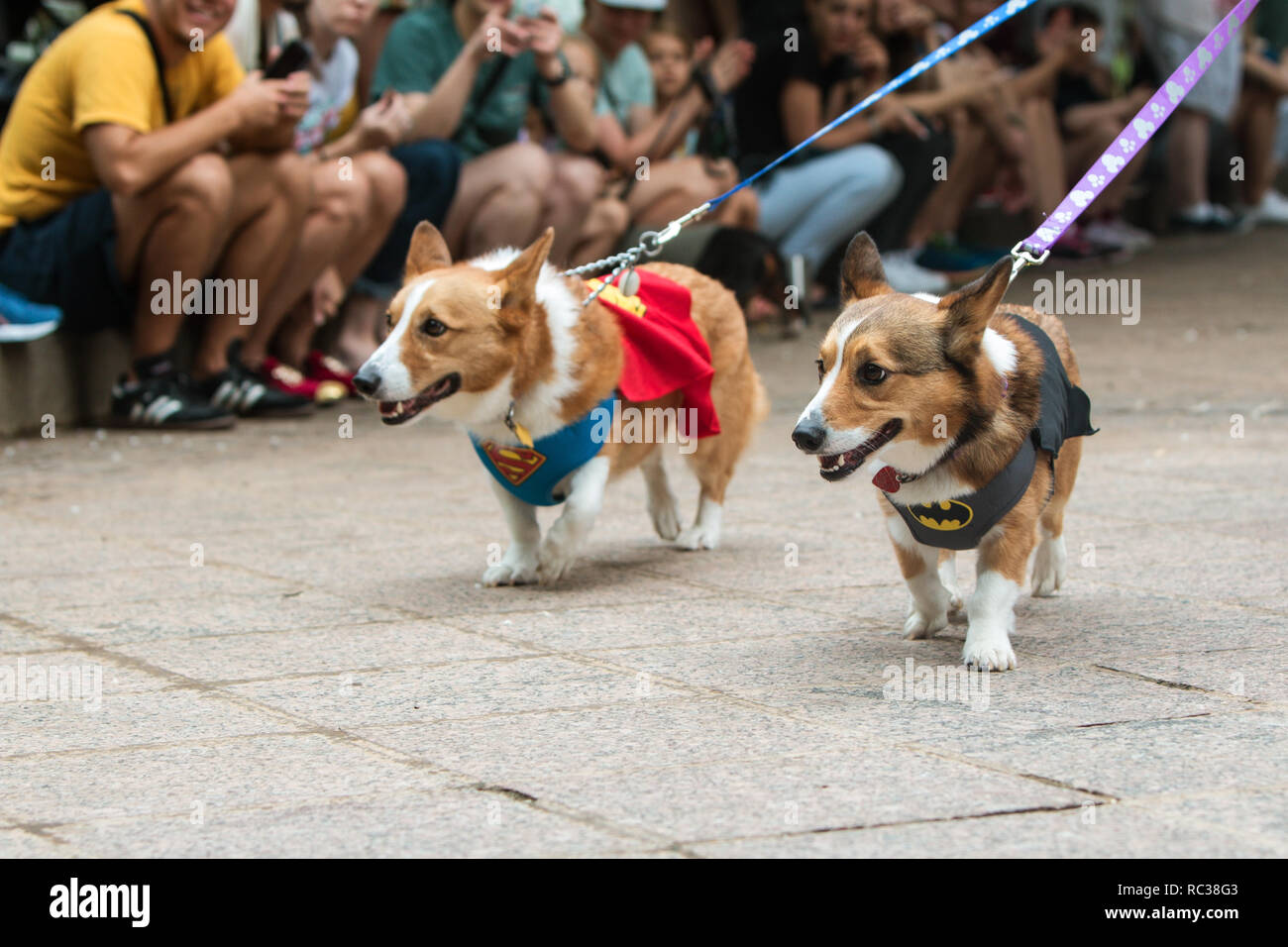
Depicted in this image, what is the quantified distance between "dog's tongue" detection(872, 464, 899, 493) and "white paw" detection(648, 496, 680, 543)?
175cm

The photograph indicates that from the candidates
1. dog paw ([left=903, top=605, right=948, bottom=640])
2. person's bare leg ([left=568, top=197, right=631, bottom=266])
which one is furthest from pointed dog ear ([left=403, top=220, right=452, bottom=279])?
person's bare leg ([left=568, top=197, right=631, bottom=266])

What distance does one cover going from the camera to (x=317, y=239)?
27.2 feet

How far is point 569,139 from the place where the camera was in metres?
9.26

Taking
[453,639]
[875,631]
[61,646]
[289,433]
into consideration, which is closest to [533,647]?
[453,639]

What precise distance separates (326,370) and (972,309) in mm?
5676

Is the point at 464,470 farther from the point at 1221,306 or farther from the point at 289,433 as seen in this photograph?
the point at 1221,306

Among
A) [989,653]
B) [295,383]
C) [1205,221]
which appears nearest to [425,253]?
[989,653]

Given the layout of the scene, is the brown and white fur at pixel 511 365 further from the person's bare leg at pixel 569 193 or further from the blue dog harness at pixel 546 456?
the person's bare leg at pixel 569 193

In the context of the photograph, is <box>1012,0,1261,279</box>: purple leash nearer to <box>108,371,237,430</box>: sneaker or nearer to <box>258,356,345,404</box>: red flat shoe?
<box>108,371,237,430</box>: sneaker

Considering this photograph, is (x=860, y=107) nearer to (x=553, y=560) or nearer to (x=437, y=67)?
(x=553, y=560)

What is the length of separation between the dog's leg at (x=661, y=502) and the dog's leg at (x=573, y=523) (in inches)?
25.4

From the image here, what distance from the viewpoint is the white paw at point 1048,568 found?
181 inches

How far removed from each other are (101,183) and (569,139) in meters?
2.58

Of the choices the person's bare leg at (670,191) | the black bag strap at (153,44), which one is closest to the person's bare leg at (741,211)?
the person's bare leg at (670,191)
